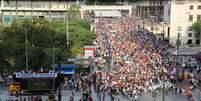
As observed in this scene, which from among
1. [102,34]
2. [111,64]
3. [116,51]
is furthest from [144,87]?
[102,34]

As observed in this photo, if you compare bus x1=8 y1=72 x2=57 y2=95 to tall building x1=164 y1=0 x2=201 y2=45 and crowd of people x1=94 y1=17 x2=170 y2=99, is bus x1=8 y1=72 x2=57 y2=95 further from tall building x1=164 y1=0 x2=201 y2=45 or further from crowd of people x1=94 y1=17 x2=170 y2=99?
tall building x1=164 y1=0 x2=201 y2=45

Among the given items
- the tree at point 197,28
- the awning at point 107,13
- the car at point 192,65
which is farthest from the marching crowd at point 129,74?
the awning at point 107,13

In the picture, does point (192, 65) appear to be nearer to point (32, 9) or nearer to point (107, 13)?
point (32, 9)

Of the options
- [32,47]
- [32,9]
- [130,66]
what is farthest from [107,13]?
[32,47]

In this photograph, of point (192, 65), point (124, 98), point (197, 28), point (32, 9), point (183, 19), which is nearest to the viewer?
point (124, 98)

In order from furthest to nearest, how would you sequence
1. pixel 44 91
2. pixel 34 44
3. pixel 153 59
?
pixel 153 59 → pixel 34 44 → pixel 44 91

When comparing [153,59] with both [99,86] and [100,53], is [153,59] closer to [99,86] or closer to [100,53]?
[100,53]
